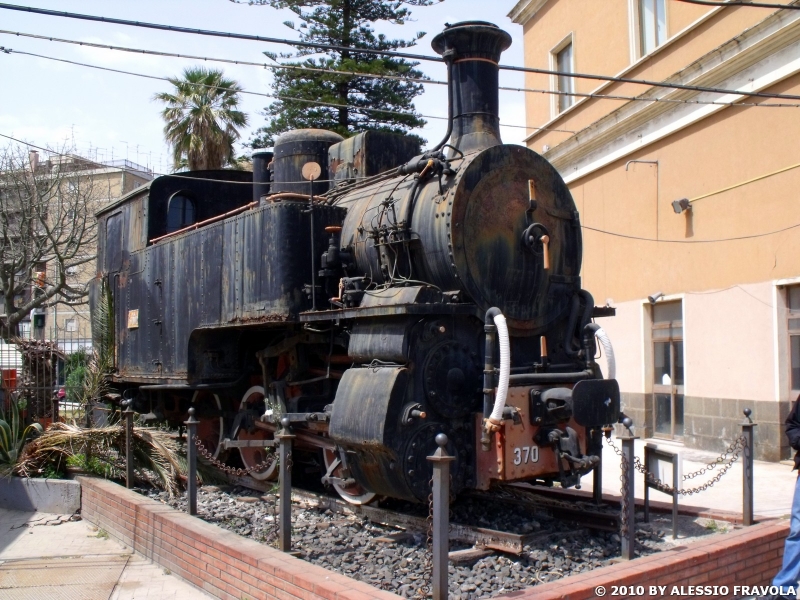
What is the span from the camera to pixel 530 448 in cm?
561

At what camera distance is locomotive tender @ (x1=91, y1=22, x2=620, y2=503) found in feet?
18.5

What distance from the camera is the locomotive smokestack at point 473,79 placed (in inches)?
255

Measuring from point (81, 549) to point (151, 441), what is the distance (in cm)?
158

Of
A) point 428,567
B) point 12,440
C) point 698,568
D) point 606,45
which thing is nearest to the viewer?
point 698,568

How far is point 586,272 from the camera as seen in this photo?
15461 millimetres

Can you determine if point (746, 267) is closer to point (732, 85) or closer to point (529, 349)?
point (732, 85)

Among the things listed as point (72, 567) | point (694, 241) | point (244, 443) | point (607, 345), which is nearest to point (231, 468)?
point (244, 443)

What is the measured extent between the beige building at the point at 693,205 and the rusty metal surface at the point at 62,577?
842 cm

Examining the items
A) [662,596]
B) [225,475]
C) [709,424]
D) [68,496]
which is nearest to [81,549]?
[68,496]

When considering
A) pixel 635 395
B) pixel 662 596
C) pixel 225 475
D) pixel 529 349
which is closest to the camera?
pixel 662 596

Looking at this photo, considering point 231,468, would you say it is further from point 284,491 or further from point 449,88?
point 449,88

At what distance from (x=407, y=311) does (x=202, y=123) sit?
18834 mm

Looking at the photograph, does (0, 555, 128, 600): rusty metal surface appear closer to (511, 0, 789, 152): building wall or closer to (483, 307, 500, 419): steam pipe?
(483, 307, 500, 419): steam pipe

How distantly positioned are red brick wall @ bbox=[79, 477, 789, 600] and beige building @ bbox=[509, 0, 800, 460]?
5.46 metres
